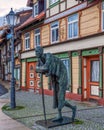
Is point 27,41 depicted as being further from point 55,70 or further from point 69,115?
point 55,70

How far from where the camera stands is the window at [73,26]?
50.7ft

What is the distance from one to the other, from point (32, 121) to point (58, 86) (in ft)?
5.38

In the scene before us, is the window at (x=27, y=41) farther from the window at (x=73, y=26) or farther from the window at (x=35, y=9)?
the window at (x=73, y=26)

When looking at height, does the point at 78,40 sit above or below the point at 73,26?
below

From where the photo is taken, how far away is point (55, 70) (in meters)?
8.54

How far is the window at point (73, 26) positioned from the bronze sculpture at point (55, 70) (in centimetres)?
704

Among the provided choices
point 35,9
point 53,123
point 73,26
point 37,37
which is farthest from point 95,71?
point 35,9

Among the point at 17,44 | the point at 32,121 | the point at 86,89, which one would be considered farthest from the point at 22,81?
the point at 32,121

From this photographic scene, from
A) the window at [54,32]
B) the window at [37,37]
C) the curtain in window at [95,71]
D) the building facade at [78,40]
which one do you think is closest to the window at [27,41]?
the window at [37,37]

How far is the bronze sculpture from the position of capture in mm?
8367

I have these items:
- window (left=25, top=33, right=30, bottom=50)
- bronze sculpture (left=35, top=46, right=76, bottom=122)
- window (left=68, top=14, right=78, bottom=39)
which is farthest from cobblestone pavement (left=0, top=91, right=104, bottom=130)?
window (left=25, top=33, right=30, bottom=50)

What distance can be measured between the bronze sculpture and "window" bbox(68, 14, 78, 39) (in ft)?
23.1

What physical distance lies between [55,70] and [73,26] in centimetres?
762

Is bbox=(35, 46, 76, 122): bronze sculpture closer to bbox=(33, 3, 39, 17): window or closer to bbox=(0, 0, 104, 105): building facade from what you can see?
bbox=(0, 0, 104, 105): building facade
